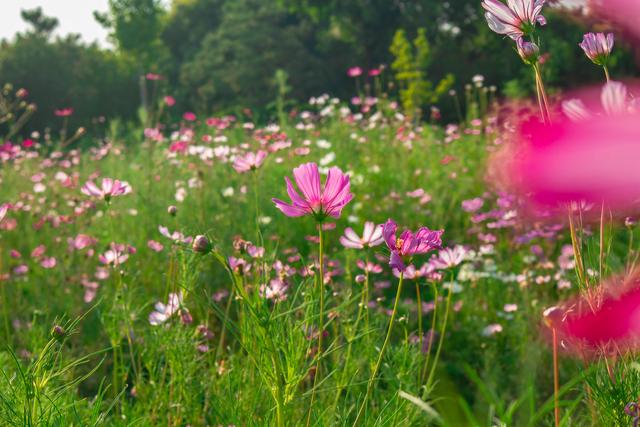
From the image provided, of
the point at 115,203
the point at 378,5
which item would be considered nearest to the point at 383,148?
the point at 115,203

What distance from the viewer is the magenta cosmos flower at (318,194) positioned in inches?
30.7

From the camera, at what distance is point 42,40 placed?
18578mm

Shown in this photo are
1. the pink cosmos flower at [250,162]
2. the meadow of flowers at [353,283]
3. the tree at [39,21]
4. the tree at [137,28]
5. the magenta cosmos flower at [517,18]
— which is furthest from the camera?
the tree at [39,21]

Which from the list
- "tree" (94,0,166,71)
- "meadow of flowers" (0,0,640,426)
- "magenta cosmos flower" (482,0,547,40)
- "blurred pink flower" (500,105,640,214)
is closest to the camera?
"blurred pink flower" (500,105,640,214)

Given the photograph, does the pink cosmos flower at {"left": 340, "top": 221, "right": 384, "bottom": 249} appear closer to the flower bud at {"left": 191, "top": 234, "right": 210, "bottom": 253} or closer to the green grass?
the green grass

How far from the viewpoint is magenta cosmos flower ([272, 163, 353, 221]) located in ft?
2.56

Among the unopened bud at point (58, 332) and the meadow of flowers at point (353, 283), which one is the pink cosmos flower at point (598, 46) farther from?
the unopened bud at point (58, 332)

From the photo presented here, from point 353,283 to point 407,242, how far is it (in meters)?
1.46

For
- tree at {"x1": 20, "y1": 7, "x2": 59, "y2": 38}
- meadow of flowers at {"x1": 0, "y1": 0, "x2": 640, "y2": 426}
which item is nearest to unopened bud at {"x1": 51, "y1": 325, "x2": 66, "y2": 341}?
meadow of flowers at {"x1": 0, "y1": 0, "x2": 640, "y2": 426}

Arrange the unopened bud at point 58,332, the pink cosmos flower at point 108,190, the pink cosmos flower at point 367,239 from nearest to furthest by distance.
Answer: the unopened bud at point 58,332 → the pink cosmos flower at point 367,239 → the pink cosmos flower at point 108,190

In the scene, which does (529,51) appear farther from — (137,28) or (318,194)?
(137,28)

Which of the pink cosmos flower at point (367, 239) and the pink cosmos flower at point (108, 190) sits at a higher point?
the pink cosmos flower at point (108, 190)

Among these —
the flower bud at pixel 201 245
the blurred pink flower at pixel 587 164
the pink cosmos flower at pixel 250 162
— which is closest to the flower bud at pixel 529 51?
the flower bud at pixel 201 245

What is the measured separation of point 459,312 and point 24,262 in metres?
2.19
